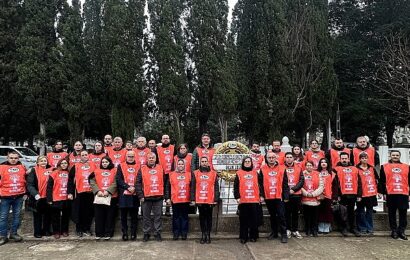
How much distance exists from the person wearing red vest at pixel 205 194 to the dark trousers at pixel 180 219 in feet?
1.00

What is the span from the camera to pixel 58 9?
75.5 ft

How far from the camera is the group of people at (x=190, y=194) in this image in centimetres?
662

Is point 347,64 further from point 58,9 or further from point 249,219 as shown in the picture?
point 249,219

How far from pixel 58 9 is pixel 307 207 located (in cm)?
2151

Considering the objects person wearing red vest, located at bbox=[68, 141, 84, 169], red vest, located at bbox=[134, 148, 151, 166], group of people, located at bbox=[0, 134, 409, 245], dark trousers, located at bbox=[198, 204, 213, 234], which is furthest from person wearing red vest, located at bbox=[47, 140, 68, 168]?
dark trousers, located at bbox=[198, 204, 213, 234]

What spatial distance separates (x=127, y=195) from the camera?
21.9 feet

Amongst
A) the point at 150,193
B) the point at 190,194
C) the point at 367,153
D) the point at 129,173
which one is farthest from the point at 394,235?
the point at 129,173

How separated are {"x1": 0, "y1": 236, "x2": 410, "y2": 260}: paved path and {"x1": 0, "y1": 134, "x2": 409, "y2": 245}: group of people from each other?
0.25m

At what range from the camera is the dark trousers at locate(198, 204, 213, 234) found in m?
6.55

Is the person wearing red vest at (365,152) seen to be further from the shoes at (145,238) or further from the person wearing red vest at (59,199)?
the person wearing red vest at (59,199)

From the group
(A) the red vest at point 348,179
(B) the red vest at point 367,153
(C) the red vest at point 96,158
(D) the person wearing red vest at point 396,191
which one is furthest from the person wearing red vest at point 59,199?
(D) the person wearing red vest at point 396,191

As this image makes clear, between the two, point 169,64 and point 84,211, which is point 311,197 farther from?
point 169,64

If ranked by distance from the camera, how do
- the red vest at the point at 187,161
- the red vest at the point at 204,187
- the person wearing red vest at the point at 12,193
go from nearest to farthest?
1. the red vest at the point at 204,187
2. the person wearing red vest at the point at 12,193
3. the red vest at the point at 187,161

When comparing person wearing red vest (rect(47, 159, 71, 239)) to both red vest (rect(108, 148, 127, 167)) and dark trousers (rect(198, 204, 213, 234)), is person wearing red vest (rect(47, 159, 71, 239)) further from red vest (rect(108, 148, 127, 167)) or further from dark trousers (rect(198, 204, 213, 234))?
dark trousers (rect(198, 204, 213, 234))
